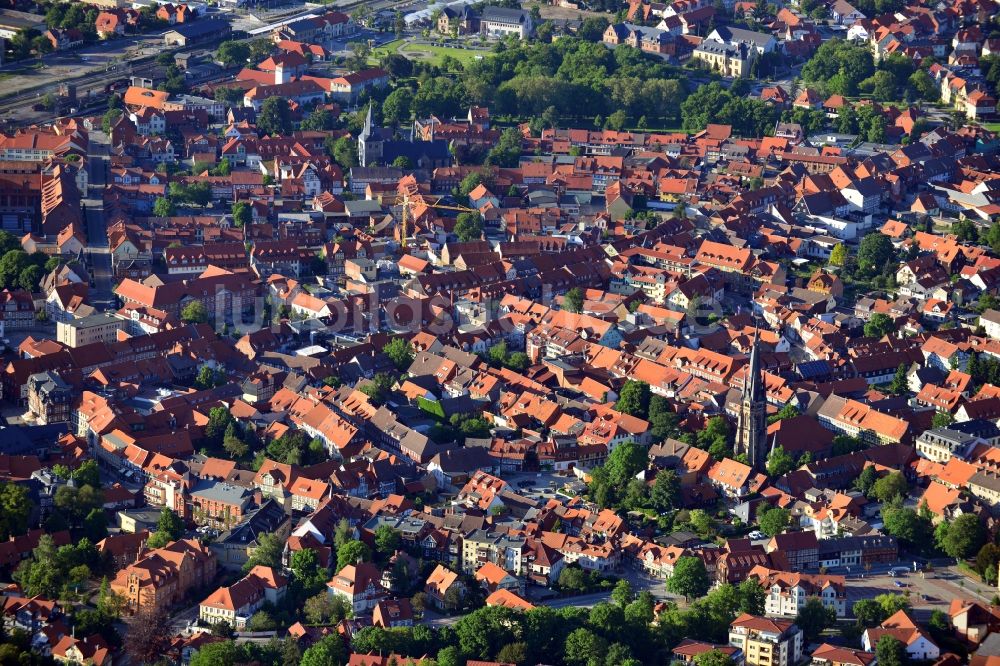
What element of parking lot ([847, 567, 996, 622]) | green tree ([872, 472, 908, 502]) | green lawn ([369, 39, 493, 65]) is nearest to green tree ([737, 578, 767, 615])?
parking lot ([847, 567, 996, 622])

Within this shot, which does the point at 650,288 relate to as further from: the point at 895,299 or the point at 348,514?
the point at 348,514

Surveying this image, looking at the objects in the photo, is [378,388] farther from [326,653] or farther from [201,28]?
[201,28]

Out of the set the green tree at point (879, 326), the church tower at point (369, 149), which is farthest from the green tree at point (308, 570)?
the church tower at point (369, 149)

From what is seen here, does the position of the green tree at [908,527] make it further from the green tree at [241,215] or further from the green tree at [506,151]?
the green tree at [506,151]

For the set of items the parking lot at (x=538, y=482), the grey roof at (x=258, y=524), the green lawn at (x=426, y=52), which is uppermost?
the grey roof at (x=258, y=524)

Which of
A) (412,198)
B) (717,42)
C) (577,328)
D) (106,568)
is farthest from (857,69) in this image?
(106,568)

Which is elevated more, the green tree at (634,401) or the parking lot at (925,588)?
the parking lot at (925,588)
